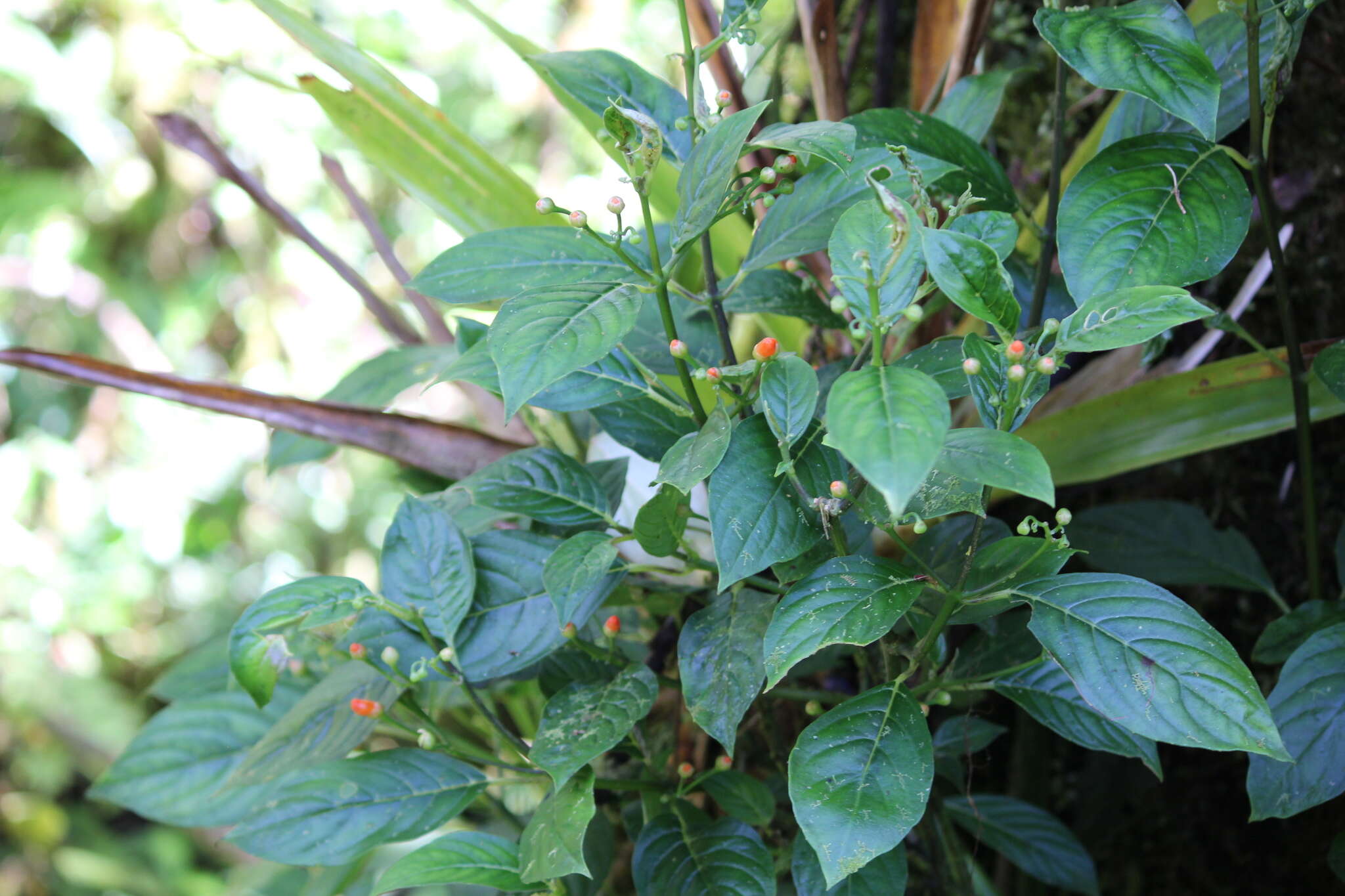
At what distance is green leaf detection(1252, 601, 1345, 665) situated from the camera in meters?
0.50

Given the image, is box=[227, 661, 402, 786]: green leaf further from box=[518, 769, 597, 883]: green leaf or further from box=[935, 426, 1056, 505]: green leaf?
box=[935, 426, 1056, 505]: green leaf

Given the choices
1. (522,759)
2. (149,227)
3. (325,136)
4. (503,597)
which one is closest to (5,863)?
(149,227)

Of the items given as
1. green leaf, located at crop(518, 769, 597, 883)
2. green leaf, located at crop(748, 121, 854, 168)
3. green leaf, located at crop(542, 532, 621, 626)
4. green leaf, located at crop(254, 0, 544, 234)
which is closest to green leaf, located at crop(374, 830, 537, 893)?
green leaf, located at crop(518, 769, 597, 883)

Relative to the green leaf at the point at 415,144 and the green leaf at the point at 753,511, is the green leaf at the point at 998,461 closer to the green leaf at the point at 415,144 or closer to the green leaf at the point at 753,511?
the green leaf at the point at 753,511

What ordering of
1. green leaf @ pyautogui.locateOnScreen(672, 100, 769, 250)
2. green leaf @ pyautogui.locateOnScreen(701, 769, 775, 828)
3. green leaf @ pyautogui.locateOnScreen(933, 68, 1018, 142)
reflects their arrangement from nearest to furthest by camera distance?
green leaf @ pyautogui.locateOnScreen(672, 100, 769, 250), green leaf @ pyautogui.locateOnScreen(701, 769, 775, 828), green leaf @ pyautogui.locateOnScreen(933, 68, 1018, 142)

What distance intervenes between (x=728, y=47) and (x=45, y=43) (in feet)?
6.07

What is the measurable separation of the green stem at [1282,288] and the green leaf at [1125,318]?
0.19 meters

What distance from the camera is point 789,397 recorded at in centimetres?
34

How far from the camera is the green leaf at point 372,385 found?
28.1 inches

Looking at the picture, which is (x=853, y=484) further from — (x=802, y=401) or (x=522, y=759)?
(x=522, y=759)

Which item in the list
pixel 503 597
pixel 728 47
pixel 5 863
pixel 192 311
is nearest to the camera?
pixel 503 597

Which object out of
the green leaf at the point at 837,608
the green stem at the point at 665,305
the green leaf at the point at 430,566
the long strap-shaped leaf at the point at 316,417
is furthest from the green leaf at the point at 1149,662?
the long strap-shaped leaf at the point at 316,417

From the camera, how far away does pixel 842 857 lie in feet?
1.00

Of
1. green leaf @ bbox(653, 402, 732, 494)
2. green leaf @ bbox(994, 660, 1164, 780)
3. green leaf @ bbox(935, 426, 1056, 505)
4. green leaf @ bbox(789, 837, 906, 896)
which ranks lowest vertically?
green leaf @ bbox(789, 837, 906, 896)
